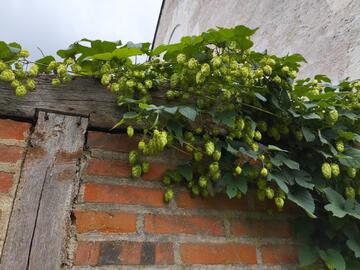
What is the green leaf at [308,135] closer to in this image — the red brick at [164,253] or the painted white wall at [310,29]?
the red brick at [164,253]

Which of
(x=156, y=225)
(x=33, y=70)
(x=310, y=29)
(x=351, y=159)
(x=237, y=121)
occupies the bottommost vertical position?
(x=156, y=225)

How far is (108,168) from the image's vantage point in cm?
99

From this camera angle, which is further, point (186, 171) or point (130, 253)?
point (186, 171)

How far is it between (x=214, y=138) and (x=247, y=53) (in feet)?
0.97

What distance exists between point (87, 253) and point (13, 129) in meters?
0.41

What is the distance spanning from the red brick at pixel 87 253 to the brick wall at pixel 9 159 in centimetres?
19

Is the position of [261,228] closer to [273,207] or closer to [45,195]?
[273,207]

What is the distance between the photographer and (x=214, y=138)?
1.07m

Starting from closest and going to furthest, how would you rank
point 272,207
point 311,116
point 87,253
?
point 87,253, point 311,116, point 272,207

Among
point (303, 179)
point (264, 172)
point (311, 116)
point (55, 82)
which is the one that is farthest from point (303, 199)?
point (55, 82)

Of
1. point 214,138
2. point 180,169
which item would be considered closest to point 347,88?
point 214,138

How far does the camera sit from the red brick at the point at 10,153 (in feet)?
2.91

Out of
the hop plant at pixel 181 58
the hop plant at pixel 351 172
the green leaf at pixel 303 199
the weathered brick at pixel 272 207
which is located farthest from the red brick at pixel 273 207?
the hop plant at pixel 181 58

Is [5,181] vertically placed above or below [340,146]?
below
